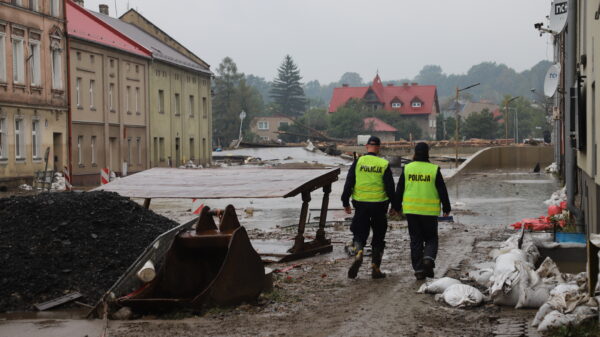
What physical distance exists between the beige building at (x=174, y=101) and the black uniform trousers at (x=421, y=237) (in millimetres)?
45757

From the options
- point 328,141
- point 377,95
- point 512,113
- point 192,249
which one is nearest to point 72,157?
point 192,249

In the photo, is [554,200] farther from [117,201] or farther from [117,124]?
[117,124]

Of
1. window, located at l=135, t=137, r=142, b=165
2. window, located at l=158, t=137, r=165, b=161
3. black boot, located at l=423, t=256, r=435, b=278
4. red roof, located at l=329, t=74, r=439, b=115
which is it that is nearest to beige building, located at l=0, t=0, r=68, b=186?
window, located at l=135, t=137, r=142, b=165

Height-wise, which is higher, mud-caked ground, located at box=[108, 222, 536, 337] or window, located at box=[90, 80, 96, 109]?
window, located at box=[90, 80, 96, 109]

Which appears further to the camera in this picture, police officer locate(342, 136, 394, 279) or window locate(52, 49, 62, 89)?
window locate(52, 49, 62, 89)

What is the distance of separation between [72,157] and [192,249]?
36197mm

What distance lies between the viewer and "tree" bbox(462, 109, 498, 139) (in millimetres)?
116625

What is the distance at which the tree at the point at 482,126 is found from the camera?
116625 millimetres

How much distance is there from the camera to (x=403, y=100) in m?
149

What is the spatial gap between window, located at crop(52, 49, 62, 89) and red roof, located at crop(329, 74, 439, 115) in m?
103

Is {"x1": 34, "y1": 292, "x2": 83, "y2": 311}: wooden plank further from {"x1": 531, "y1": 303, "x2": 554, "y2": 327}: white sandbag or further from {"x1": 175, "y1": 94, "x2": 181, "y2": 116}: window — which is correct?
{"x1": 175, "y1": 94, "x2": 181, "y2": 116}: window

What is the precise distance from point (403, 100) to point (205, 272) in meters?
140

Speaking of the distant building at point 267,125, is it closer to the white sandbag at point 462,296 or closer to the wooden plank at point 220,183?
the wooden plank at point 220,183

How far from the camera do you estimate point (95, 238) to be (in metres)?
12.3
